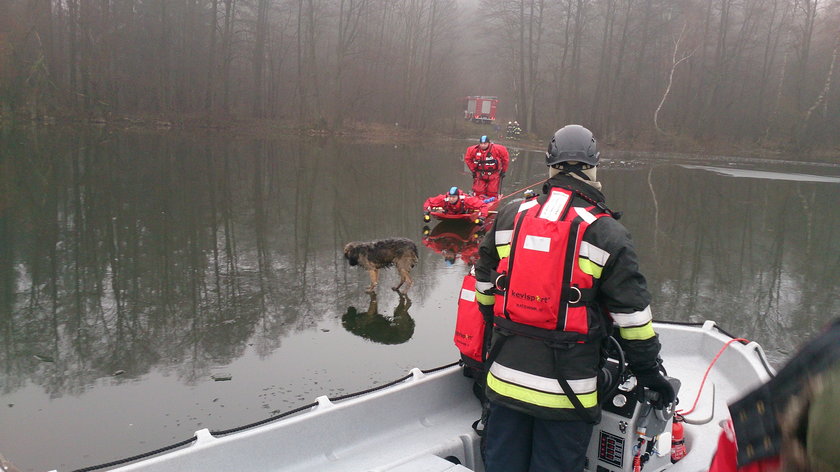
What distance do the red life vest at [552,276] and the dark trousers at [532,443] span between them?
19.6 inches

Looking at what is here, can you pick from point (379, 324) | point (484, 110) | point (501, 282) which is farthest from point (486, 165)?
point (484, 110)

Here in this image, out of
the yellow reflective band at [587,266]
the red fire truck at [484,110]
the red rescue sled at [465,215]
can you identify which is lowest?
the red rescue sled at [465,215]

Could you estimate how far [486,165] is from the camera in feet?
47.6

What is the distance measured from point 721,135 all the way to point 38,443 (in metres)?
45.1

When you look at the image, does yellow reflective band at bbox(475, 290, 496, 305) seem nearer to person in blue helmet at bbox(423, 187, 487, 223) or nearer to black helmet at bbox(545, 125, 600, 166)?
black helmet at bbox(545, 125, 600, 166)

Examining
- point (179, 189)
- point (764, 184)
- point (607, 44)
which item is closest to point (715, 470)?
point (179, 189)

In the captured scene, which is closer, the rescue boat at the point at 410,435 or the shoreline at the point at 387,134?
the rescue boat at the point at 410,435

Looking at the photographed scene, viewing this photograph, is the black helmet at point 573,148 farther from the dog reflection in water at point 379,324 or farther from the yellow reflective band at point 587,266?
the dog reflection in water at point 379,324

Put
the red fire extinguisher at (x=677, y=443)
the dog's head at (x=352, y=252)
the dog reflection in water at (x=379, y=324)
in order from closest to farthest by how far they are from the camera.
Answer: the red fire extinguisher at (x=677, y=443) < the dog reflection in water at (x=379, y=324) < the dog's head at (x=352, y=252)

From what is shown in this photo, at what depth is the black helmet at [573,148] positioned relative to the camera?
3215 millimetres

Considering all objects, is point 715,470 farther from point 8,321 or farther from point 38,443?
point 8,321

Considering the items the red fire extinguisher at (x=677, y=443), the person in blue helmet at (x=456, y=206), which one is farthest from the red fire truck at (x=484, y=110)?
the red fire extinguisher at (x=677, y=443)

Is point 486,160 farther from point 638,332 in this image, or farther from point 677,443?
point 638,332

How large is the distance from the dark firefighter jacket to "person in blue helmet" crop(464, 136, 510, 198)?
11.5 meters
